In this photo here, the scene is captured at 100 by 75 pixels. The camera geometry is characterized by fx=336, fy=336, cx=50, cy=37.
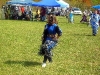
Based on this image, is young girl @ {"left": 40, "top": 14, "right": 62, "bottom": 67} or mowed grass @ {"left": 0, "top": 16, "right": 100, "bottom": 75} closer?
mowed grass @ {"left": 0, "top": 16, "right": 100, "bottom": 75}

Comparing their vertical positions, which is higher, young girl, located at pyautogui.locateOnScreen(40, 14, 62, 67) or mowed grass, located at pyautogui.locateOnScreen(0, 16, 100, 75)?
young girl, located at pyautogui.locateOnScreen(40, 14, 62, 67)

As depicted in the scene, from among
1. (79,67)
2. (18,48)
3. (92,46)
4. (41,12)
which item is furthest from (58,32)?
(41,12)

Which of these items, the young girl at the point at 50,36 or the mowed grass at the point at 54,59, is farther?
the young girl at the point at 50,36

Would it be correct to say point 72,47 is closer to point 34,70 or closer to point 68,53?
point 68,53

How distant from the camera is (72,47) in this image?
14.6 meters

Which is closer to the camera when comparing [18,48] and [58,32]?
[58,32]

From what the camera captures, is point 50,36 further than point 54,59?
No

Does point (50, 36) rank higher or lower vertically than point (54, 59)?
higher

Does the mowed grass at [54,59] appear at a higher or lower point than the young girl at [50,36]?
lower

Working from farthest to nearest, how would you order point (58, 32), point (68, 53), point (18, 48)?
1. point (18, 48)
2. point (68, 53)
3. point (58, 32)

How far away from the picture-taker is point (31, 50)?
13344 mm

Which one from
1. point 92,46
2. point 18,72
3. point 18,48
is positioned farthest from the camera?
point 92,46

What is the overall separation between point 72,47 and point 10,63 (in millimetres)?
4712

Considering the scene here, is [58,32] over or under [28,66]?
over
